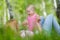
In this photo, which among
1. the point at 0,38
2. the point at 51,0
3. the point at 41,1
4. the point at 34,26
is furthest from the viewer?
the point at 41,1

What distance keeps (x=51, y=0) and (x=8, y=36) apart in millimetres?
6199

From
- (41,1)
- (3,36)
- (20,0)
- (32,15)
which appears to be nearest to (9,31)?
(3,36)

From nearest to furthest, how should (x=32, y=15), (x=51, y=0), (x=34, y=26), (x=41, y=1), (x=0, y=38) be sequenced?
(x=0, y=38) < (x=34, y=26) < (x=32, y=15) < (x=51, y=0) < (x=41, y=1)

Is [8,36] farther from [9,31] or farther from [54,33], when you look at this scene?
[54,33]

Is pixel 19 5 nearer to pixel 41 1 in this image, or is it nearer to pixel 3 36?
pixel 41 1

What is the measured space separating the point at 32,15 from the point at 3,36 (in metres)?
1.31

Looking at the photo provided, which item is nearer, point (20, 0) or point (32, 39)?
point (32, 39)

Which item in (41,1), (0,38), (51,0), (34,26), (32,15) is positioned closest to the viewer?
(0,38)

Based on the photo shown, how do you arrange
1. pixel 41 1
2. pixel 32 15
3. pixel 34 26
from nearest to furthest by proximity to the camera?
pixel 34 26, pixel 32 15, pixel 41 1

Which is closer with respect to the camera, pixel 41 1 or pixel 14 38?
pixel 14 38

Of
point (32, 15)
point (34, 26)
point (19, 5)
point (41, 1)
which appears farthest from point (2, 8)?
point (34, 26)

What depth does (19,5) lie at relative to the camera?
7574mm

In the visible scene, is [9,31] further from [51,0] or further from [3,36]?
[51,0]

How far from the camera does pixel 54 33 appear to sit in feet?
4.12
